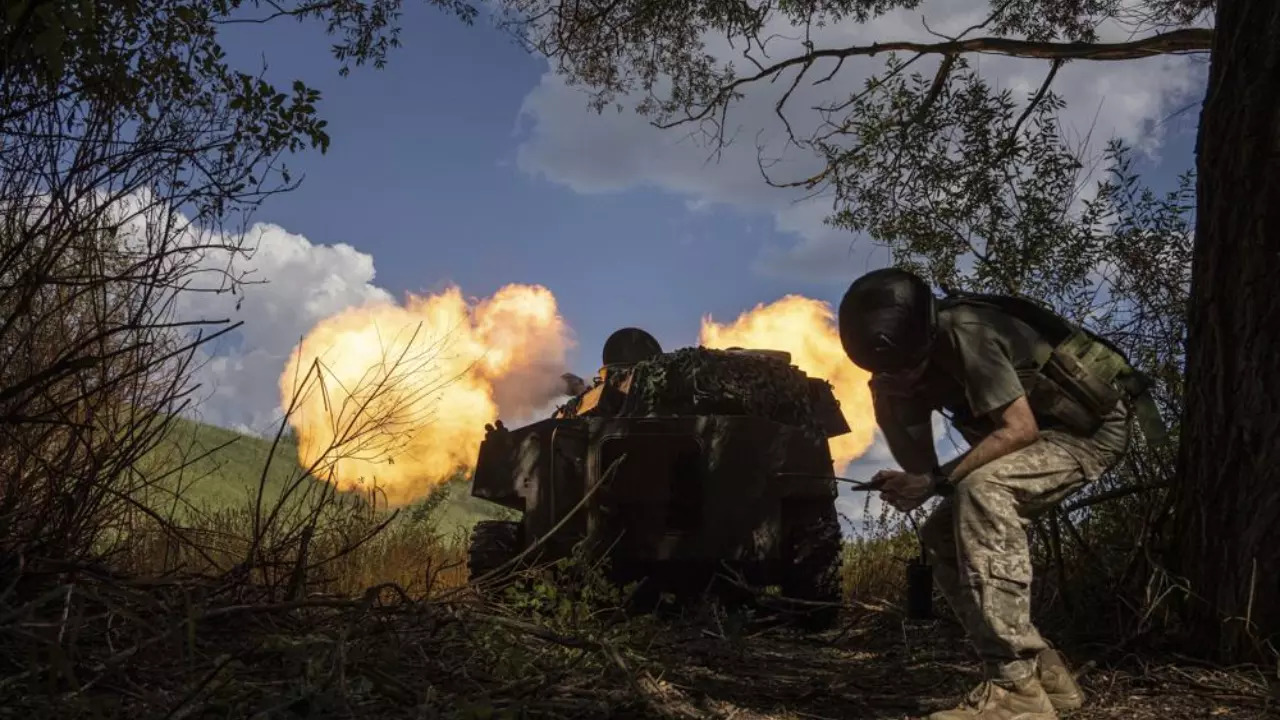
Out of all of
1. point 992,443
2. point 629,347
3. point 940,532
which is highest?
point 629,347

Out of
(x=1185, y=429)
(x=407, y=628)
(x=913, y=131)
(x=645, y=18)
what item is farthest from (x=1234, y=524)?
(x=645, y=18)

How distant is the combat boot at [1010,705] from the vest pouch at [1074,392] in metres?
1.07

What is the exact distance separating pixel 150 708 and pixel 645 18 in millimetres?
9033

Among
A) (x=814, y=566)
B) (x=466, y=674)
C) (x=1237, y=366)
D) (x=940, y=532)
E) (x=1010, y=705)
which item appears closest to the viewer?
(x=466, y=674)

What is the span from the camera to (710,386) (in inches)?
348

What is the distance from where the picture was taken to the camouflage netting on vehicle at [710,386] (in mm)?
8805

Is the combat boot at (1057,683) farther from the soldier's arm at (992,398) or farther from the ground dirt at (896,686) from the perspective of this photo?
the soldier's arm at (992,398)

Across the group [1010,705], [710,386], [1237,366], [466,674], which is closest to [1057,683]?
[1010,705]

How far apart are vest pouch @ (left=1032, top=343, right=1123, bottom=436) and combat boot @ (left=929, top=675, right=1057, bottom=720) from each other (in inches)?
42.0

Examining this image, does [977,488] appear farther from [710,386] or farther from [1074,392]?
[710,386]

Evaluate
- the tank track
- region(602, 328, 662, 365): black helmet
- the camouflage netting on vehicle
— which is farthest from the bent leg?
region(602, 328, 662, 365): black helmet

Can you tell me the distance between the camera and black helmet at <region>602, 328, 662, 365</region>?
10.1 meters

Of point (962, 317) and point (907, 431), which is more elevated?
point (962, 317)

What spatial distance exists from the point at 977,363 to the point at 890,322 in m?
0.37
